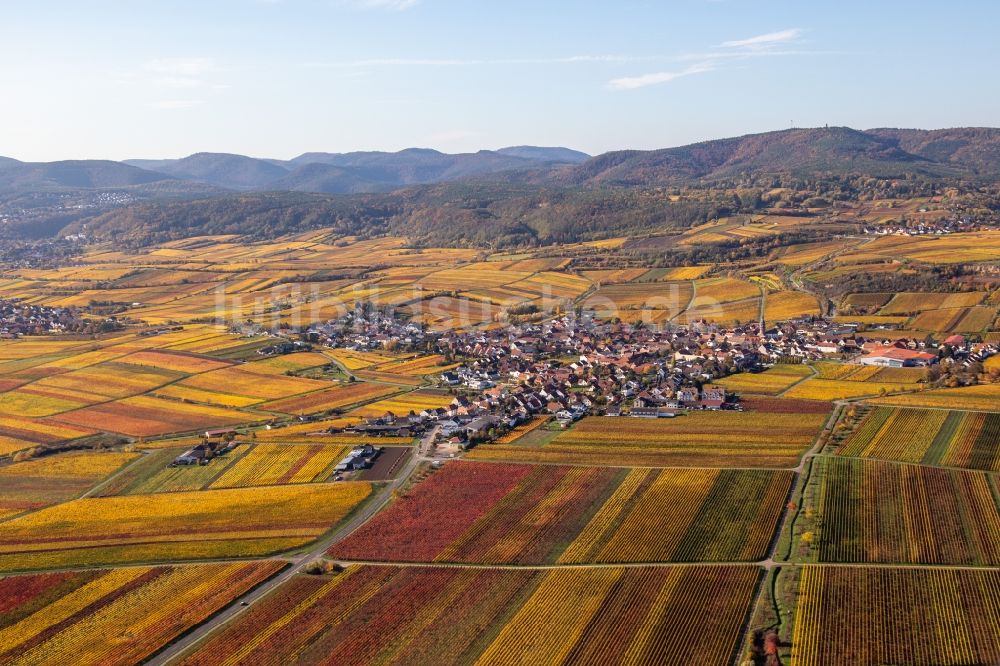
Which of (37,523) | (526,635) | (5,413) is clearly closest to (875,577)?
(526,635)

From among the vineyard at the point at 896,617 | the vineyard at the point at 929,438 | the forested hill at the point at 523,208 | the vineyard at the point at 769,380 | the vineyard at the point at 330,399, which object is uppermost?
the forested hill at the point at 523,208

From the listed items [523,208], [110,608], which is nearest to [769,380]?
[110,608]

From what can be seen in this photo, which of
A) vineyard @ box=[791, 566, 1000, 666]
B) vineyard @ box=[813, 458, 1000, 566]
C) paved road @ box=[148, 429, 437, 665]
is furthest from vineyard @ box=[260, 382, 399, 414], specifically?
vineyard @ box=[791, 566, 1000, 666]

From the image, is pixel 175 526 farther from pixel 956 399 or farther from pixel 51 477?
pixel 956 399

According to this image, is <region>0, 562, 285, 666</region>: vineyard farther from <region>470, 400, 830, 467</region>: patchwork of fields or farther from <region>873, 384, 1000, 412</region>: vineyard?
<region>873, 384, 1000, 412</region>: vineyard

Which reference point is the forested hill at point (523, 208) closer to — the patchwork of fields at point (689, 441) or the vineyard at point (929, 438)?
the patchwork of fields at point (689, 441)

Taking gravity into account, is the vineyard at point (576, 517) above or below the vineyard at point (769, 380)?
below

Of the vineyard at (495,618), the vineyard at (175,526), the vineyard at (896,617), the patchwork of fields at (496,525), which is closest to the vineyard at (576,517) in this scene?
the patchwork of fields at (496,525)
